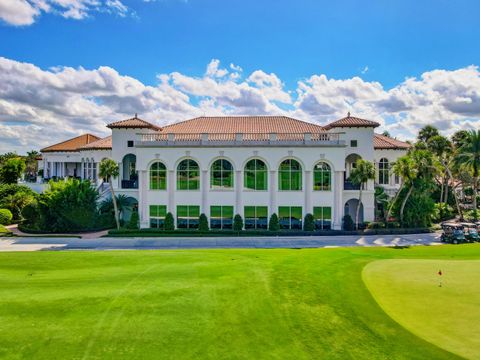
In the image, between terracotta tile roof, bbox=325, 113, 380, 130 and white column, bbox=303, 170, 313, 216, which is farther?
terracotta tile roof, bbox=325, 113, 380, 130

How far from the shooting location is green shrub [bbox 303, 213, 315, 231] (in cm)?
3762

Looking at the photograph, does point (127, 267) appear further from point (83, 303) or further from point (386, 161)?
point (386, 161)

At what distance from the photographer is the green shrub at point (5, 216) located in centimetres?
4194

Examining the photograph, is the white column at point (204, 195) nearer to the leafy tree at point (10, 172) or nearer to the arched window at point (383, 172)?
the arched window at point (383, 172)

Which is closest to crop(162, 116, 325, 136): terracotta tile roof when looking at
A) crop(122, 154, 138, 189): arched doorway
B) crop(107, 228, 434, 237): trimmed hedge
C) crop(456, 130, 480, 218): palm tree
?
crop(122, 154, 138, 189): arched doorway

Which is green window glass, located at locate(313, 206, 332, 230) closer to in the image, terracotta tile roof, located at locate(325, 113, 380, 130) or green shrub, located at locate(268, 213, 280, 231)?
green shrub, located at locate(268, 213, 280, 231)

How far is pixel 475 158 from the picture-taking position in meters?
41.3

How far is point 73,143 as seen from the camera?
60.5m

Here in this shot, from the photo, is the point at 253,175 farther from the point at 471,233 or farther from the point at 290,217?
the point at 471,233

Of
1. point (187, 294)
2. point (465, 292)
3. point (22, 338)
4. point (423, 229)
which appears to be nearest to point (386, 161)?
point (423, 229)

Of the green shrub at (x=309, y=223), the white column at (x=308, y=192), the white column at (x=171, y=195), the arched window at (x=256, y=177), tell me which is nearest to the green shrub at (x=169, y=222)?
the white column at (x=171, y=195)

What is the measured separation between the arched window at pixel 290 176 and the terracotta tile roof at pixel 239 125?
601cm

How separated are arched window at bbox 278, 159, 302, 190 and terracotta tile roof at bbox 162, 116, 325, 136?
19.7 ft

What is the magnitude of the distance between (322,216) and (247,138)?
12.1 metres
